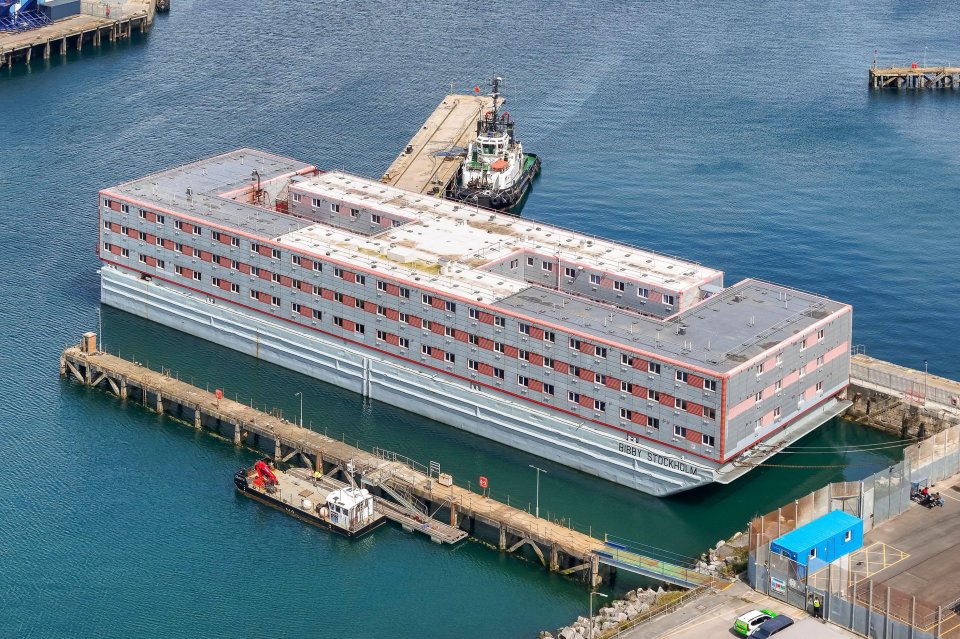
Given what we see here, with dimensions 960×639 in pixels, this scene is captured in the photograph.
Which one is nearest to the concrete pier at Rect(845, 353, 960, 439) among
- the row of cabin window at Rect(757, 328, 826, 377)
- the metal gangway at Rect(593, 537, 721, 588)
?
the row of cabin window at Rect(757, 328, 826, 377)

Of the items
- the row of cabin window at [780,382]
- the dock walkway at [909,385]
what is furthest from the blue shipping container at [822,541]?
the dock walkway at [909,385]

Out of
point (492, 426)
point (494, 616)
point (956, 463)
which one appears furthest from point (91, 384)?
point (956, 463)

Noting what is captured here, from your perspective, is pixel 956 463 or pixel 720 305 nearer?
pixel 956 463

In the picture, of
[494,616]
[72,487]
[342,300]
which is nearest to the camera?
[494,616]

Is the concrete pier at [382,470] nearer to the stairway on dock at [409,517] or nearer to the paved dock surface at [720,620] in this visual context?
the stairway on dock at [409,517]

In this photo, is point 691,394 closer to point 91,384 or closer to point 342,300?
point 342,300
